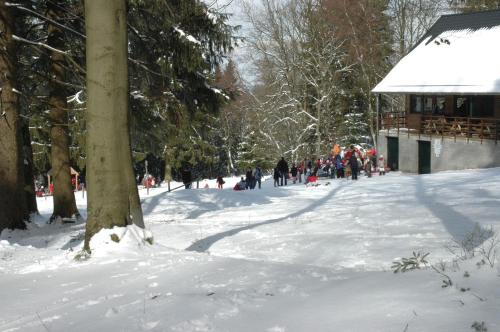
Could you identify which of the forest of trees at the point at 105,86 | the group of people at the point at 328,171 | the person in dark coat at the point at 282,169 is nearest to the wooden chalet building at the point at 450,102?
the group of people at the point at 328,171

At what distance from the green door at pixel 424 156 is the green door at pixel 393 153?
9.18ft

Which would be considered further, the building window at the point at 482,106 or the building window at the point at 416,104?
the building window at the point at 416,104

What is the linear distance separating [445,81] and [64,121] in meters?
22.0

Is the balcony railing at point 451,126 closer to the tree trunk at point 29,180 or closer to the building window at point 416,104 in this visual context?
the building window at point 416,104

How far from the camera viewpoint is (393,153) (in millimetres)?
A: 35312

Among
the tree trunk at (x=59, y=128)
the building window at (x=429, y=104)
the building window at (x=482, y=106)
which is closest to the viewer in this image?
the tree trunk at (x=59, y=128)

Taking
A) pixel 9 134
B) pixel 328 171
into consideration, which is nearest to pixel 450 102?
pixel 328 171

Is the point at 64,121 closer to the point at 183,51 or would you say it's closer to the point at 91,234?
the point at 183,51

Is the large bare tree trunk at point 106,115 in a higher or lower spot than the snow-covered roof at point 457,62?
lower

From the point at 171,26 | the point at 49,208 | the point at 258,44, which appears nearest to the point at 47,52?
the point at 171,26

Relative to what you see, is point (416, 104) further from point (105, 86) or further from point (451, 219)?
point (105, 86)

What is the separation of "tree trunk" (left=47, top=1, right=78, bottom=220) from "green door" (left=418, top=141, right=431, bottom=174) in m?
22.3

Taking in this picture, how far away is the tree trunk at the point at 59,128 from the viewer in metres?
14.7

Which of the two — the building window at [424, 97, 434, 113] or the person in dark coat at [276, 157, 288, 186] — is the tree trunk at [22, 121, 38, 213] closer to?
the person in dark coat at [276, 157, 288, 186]
